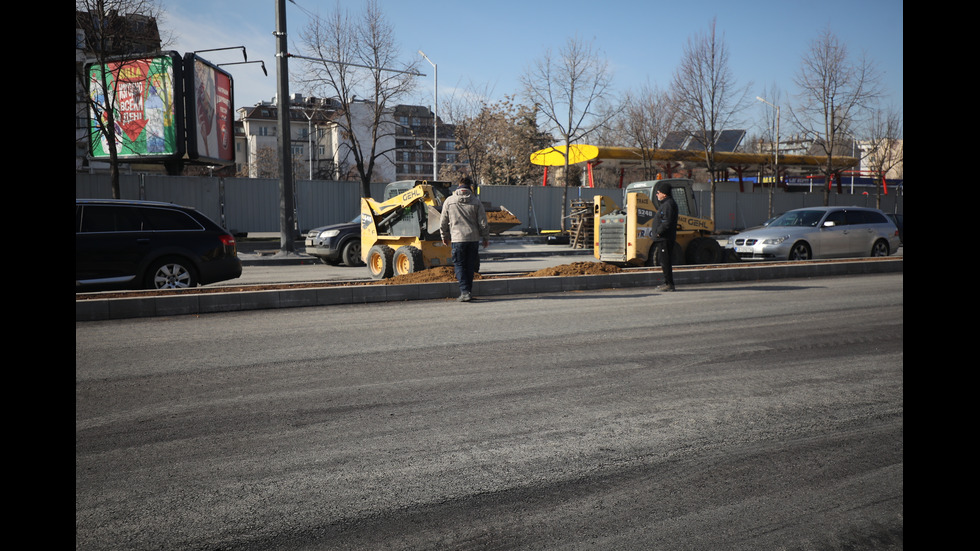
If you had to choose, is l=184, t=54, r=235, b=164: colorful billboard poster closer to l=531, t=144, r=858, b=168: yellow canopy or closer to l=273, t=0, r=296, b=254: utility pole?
l=273, t=0, r=296, b=254: utility pole

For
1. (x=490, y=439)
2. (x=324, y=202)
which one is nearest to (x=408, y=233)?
(x=490, y=439)

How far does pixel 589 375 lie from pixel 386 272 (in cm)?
851

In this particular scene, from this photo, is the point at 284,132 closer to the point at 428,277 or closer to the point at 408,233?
the point at 408,233

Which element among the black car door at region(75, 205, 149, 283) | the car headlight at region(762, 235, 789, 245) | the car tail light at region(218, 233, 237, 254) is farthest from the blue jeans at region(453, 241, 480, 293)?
the car headlight at region(762, 235, 789, 245)

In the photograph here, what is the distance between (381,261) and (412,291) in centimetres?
312

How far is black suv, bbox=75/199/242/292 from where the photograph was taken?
33.1 ft

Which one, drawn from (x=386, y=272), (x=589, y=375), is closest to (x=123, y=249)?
(x=386, y=272)

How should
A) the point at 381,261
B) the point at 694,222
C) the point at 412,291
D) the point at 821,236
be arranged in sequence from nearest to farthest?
the point at 412,291 → the point at 381,261 → the point at 694,222 → the point at 821,236

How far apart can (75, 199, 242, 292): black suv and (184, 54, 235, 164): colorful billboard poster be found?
46.5 ft

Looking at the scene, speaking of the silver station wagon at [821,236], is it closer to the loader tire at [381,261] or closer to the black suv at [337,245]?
the loader tire at [381,261]

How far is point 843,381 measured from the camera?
543 cm

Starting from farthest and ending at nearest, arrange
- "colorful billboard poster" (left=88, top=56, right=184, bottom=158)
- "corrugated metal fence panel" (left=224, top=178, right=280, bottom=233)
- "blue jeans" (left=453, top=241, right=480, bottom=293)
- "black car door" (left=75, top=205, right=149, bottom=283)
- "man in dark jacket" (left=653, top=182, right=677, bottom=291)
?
"corrugated metal fence panel" (left=224, top=178, right=280, bottom=233) → "colorful billboard poster" (left=88, top=56, right=184, bottom=158) → "man in dark jacket" (left=653, top=182, right=677, bottom=291) → "blue jeans" (left=453, top=241, right=480, bottom=293) → "black car door" (left=75, top=205, right=149, bottom=283)

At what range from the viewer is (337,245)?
17578 mm
